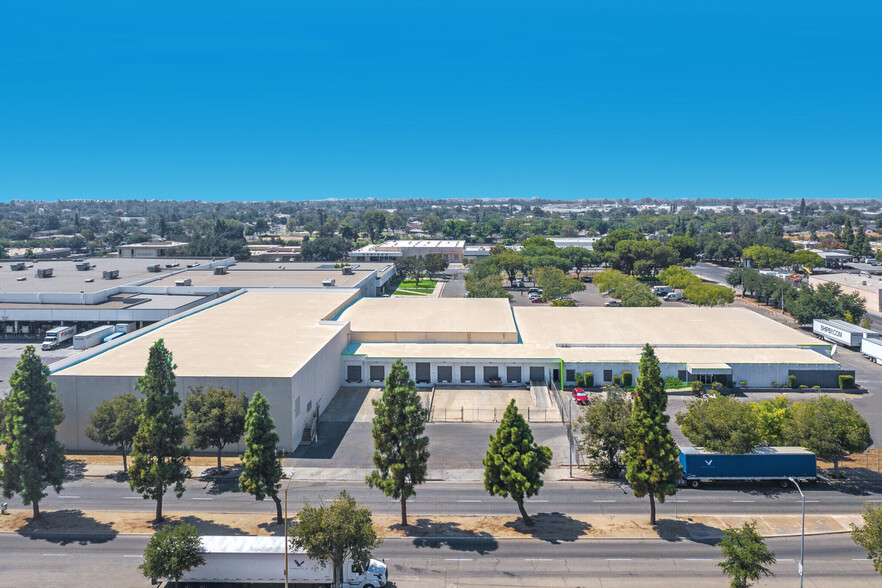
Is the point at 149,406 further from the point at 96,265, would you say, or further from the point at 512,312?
the point at 96,265

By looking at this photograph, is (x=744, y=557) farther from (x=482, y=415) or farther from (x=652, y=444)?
(x=482, y=415)

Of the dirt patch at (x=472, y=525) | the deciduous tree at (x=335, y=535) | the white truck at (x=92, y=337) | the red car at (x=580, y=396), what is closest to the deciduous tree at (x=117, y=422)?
the dirt patch at (x=472, y=525)

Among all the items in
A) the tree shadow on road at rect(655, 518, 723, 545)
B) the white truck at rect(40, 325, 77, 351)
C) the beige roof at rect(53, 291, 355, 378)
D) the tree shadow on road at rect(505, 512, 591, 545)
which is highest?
the beige roof at rect(53, 291, 355, 378)

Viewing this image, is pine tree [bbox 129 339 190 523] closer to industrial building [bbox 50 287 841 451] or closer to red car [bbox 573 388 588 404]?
industrial building [bbox 50 287 841 451]

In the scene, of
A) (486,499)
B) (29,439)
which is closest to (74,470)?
(29,439)

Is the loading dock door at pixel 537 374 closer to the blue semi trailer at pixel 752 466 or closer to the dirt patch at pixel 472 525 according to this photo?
the blue semi trailer at pixel 752 466

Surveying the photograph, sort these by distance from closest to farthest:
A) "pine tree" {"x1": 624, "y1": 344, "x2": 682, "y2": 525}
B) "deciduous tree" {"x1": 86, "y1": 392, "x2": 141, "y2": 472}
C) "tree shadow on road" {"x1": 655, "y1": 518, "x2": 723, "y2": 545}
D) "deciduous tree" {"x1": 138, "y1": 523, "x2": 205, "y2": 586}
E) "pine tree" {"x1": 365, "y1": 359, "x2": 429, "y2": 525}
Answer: "deciduous tree" {"x1": 138, "y1": 523, "x2": 205, "y2": 586} < "tree shadow on road" {"x1": 655, "y1": 518, "x2": 723, "y2": 545} < "pine tree" {"x1": 624, "y1": 344, "x2": 682, "y2": 525} < "pine tree" {"x1": 365, "y1": 359, "x2": 429, "y2": 525} < "deciduous tree" {"x1": 86, "y1": 392, "x2": 141, "y2": 472}

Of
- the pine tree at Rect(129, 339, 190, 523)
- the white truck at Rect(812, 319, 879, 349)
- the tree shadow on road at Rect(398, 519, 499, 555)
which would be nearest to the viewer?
the tree shadow on road at Rect(398, 519, 499, 555)

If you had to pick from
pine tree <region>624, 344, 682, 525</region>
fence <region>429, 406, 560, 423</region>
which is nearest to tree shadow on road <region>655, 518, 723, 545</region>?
pine tree <region>624, 344, 682, 525</region>

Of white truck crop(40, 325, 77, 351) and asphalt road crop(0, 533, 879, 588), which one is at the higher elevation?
white truck crop(40, 325, 77, 351)

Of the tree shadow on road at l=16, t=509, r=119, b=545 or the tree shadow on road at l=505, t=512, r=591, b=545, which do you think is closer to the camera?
the tree shadow on road at l=16, t=509, r=119, b=545
